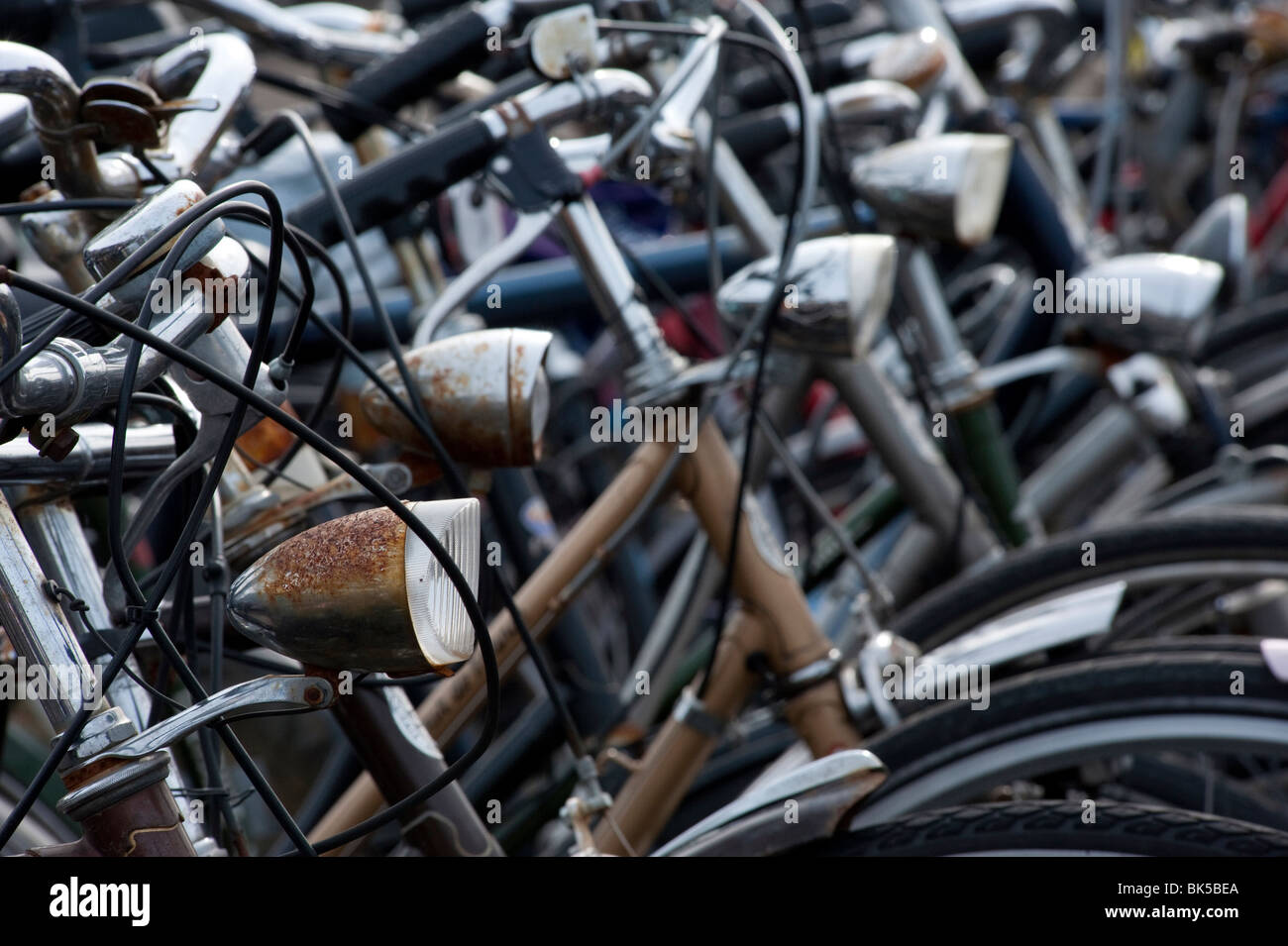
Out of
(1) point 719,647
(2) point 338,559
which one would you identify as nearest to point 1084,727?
(1) point 719,647

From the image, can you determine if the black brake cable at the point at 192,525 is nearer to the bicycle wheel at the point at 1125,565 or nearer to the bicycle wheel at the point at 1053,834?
the bicycle wheel at the point at 1053,834

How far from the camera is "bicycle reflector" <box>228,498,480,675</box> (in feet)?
2.46

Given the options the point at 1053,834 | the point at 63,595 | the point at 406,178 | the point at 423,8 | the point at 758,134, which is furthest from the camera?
the point at 423,8

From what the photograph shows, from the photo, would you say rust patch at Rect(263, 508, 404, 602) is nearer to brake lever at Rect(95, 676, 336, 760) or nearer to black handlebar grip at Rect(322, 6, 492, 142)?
brake lever at Rect(95, 676, 336, 760)

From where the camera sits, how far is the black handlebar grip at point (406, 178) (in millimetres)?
1202

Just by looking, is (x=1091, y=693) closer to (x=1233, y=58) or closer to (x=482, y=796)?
(x=482, y=796)

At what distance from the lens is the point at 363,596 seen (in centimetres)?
75


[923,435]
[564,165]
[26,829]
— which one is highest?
[564,165]

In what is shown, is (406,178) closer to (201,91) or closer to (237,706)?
(201,91)

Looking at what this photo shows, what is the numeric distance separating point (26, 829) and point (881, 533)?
1.22m

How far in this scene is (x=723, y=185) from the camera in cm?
173

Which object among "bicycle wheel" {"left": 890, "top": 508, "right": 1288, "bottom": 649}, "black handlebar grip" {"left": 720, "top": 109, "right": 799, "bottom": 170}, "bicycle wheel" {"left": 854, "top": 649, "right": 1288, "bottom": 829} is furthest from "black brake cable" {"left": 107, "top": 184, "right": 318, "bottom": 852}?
"black handlebar grip" {"left": 720, "top": 109, "right": 799, "bottom": 170}

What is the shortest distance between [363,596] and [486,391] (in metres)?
0.35
